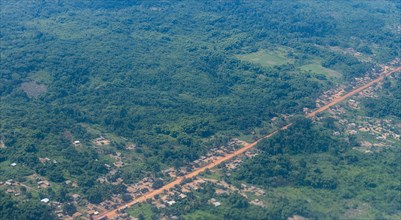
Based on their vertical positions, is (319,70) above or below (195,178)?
below

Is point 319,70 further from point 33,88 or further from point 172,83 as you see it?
point 33,88

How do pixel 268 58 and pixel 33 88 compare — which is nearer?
pixel 33 88

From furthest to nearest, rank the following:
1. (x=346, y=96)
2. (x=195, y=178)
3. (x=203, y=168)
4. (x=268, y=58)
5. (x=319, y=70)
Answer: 1. (x=268, y=58)
2. (x=319, y=70)
3. (x=346, y=96)
4. (x=203, y=168)
5. (x=195, y=178)

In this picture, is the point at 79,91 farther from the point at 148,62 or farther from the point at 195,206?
the point at 195,206

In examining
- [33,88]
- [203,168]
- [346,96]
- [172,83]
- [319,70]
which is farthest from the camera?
[319,70]

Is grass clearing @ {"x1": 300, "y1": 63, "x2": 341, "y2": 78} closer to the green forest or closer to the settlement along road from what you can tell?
the green forest

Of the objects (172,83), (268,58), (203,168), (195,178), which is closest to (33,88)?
(172,83)

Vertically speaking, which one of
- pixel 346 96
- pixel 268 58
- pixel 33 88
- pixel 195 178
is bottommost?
pixel 346 96

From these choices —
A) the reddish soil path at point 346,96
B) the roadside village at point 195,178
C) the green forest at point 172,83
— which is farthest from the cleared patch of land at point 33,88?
the reddish soil path at point 346,96

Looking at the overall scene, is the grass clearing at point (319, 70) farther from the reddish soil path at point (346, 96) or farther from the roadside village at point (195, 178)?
the roadside village at point (195, 178)

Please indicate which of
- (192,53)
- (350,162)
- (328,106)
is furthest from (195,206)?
(192,53)
